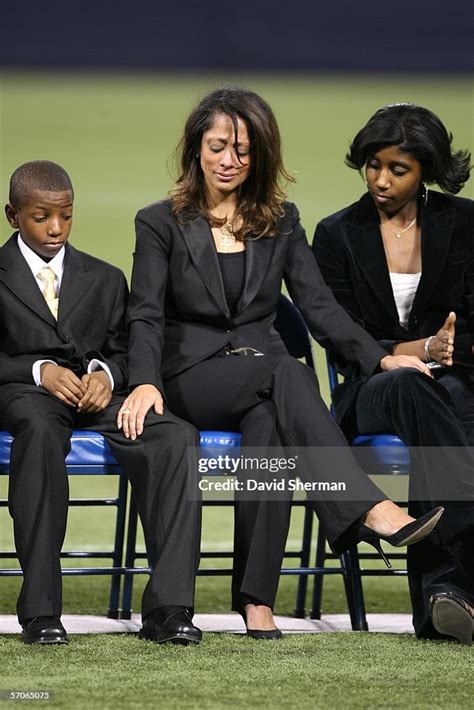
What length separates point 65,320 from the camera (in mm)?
3295

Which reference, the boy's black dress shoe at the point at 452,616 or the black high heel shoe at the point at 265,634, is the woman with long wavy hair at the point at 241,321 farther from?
the boy's black dress shoe at the point at 452,616

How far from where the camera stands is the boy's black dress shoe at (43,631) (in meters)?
2.82

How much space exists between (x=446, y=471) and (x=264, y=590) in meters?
0.50

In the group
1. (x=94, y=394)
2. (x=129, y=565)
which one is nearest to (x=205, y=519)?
(x=129, y=565)

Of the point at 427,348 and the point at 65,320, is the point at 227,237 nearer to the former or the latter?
the point at 65,320

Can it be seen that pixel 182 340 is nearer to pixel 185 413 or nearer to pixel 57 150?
pixel 185 413

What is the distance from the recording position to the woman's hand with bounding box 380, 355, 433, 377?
10.9 feet

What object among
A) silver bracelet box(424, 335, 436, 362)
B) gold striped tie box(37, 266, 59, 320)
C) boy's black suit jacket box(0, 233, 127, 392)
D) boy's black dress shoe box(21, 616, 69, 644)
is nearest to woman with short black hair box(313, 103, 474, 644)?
silver bracelet box(424, 335, 436, 362)

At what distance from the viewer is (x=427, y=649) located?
9.54ft

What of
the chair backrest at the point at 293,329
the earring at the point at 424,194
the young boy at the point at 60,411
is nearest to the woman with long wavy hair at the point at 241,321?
the young boy at the point at 60,411

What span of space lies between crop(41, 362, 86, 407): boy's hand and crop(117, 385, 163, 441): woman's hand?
11cm

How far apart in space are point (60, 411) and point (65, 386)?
2.4 inches

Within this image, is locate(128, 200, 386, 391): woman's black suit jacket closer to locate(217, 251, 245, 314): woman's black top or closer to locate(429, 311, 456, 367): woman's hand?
locate(217, 251, 245, 314): woman's black top

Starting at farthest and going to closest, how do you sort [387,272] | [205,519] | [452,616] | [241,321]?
1. [205,519]
2. [387,272]
3. [241,321]
4. [452,616]
